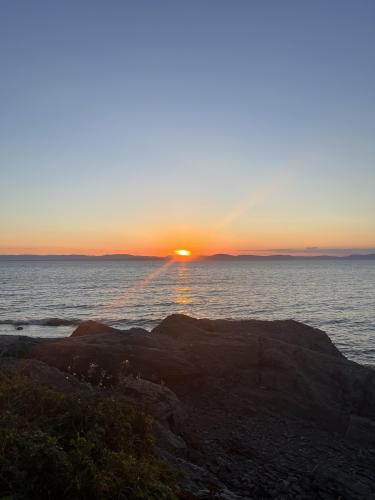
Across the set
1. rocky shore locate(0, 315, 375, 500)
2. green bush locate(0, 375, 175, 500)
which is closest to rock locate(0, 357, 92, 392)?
rocky shore locate(0, 315, 375, 500)

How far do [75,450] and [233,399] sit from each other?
1213cm

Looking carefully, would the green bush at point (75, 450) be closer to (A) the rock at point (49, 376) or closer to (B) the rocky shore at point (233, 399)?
(B) the rocky shore at point (233, 399)

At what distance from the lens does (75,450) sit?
8.38 meters

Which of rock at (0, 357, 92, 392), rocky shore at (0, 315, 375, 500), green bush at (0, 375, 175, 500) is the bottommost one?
rocky shore at (0, 315, 375, 500)

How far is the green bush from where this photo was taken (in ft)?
24.9

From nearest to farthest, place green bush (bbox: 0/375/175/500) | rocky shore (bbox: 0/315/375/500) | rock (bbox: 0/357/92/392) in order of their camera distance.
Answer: green bush (bbox: 0/375/175/500) → rocky shore (bbox: 0/315/375/500) → rock (bbox: 0/357/92/392)

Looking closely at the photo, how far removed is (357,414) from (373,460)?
4.26 m

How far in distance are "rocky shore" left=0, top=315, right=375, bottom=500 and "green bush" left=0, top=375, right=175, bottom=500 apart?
4.43ft

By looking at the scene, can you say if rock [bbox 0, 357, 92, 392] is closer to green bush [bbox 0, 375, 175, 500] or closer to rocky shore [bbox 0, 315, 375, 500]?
rocky shore [bbox 0, 315, 375, 500]

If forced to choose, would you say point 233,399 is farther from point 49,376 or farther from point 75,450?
point 75,450

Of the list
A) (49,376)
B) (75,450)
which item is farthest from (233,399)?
(75,450)

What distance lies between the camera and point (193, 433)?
1570 centimetres

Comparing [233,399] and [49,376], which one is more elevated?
[49,376]

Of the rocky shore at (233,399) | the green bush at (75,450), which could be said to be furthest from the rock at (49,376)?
the green bush at (75,450)
